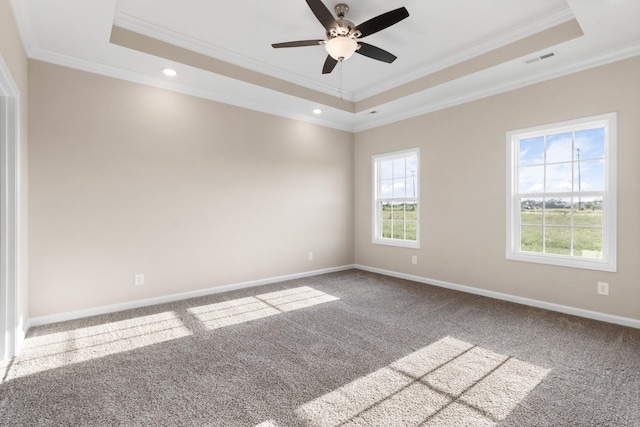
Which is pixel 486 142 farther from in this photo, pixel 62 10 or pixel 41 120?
pixel 41 120

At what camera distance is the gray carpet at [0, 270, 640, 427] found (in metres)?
1.81

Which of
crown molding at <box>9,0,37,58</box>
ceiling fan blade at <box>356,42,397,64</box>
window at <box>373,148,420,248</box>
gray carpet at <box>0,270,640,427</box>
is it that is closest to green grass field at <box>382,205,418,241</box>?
window at <box>373,148,420,248</box>

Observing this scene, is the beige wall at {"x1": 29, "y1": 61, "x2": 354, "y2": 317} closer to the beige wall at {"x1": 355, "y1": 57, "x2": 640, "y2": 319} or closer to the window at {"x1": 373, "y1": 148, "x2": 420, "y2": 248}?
the window at {"x1": 373, "y1": 148, "x2": 420, "y2": 248}

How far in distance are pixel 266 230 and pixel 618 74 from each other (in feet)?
14.6

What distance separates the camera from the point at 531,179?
3846 mm

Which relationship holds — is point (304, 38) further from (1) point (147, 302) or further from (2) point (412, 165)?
(1) point (147, 302)

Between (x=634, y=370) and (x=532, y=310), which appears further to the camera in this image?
(x=532, y=310)

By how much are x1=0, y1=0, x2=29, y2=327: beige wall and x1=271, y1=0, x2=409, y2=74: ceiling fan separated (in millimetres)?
1908

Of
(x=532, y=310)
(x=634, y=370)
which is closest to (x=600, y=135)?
(x=532, y=310)

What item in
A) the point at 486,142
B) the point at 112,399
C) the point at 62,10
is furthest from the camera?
the point at 486,142

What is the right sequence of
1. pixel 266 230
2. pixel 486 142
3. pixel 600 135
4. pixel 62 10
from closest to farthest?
pixel 62 10 → pixel 600 135 → pixel 486 142 → pixel 266 230

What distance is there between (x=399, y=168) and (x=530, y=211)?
2.06m

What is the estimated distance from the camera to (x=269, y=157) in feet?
15.7

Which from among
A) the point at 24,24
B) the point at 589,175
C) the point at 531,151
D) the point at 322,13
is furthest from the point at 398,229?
the point at 24,24
